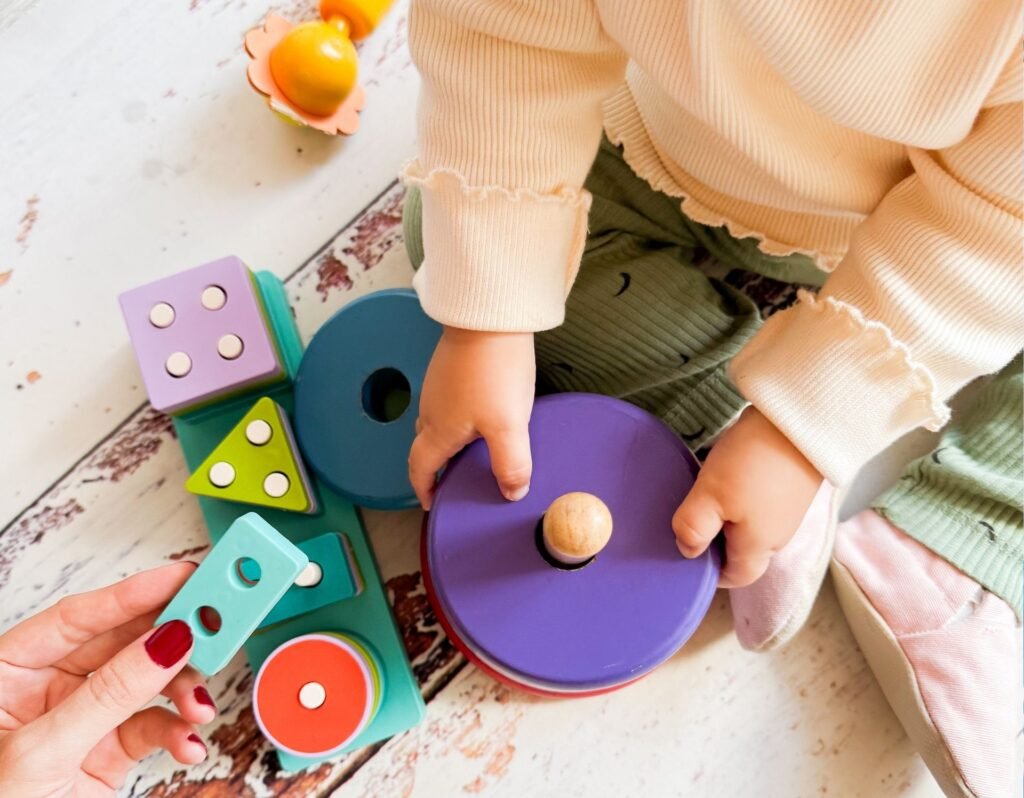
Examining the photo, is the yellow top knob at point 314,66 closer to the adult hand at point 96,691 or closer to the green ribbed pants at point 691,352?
the green ribbed pants at point 691,352

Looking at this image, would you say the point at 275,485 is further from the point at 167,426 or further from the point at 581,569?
the point at 581,569

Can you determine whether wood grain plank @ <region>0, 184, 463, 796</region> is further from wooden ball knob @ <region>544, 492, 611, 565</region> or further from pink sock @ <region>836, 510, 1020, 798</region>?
pink sock @ <region>836, 510, 1020, 798</region>

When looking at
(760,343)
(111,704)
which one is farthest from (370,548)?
(760,343)

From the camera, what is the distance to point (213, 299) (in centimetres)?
67

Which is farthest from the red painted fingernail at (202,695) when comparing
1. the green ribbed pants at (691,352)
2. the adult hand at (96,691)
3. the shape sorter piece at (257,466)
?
Answer: the green ribbed pants at (691,352)

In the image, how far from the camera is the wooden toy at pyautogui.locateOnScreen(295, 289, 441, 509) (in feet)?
2.20

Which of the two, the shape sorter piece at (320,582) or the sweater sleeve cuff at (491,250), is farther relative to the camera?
the shape sorter piece at (320,582)

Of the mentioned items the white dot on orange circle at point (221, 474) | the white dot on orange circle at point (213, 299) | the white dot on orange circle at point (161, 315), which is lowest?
the white dot on orange circle at point (221, 474)

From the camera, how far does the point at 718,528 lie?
0.54 metres

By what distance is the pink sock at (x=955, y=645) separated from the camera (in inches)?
25.5

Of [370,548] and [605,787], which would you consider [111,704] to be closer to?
[370,548]

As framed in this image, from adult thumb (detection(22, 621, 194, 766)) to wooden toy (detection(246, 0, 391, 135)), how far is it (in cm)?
45

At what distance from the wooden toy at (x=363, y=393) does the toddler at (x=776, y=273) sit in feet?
0.23

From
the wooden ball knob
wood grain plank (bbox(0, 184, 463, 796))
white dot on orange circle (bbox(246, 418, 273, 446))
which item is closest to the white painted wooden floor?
wood grain plank (bbox(0, 184, 463, 796))
